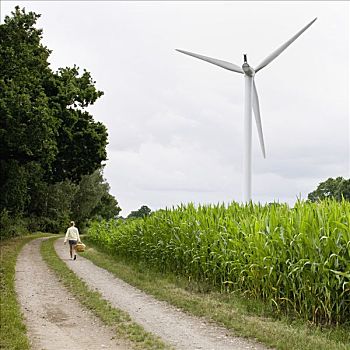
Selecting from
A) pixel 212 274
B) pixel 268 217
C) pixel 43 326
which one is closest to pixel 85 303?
pixel 43 326

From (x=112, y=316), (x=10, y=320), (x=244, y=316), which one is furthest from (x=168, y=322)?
(x=10, y=320)

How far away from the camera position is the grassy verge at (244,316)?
24.9 ft

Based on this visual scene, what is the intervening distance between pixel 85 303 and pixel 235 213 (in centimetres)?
461

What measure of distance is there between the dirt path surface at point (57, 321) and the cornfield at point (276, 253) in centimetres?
310

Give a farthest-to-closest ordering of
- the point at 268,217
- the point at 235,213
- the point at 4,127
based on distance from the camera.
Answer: the point at 4,127
the point at 235,213
the point at 268,217

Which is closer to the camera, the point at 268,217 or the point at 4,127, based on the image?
the point at 268,217

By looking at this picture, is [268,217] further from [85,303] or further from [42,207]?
[42,207]

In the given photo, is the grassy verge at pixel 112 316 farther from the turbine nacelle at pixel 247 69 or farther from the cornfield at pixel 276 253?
the turbine nacelle at pixel 247 69

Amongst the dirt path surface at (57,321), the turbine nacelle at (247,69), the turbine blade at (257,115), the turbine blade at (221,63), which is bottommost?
the dirt path surface at (57,321)

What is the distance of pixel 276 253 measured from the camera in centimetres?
991

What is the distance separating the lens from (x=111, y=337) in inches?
335

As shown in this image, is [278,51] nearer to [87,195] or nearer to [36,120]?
[36,120]

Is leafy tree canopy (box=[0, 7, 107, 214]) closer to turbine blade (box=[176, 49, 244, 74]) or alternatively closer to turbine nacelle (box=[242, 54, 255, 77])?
turbine blade (box=[176, 49, 244, 74])

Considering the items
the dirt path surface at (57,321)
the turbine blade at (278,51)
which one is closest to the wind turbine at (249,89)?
the turbine blade at (278,51)
